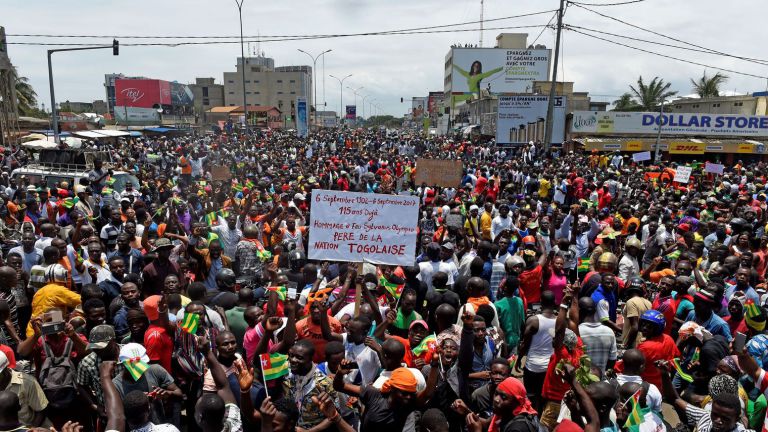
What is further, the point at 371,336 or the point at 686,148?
the point at 686,148

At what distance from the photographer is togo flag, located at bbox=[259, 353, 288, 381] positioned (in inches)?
140

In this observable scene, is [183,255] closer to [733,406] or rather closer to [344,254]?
[344,254]

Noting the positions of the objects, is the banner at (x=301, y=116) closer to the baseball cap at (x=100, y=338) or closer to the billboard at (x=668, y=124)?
the billboard at (x=668, y=124)

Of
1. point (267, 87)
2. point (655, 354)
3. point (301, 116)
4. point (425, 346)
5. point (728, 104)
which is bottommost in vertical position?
point (655, 354)

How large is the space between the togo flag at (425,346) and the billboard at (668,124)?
3053 cm

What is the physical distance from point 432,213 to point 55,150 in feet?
38.9

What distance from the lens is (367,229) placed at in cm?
537

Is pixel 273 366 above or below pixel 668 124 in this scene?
below

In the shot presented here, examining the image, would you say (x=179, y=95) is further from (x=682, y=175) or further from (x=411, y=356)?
(x=411, y=356)

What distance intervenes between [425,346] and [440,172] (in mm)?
9359

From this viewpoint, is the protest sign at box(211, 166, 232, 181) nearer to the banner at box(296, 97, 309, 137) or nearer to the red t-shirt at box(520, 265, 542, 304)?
the red t-shirt at box(520, 265, 542, 304)

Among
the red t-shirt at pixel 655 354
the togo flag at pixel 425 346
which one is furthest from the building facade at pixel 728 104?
the togo flag at pixel 425 346

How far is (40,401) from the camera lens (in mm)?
3428

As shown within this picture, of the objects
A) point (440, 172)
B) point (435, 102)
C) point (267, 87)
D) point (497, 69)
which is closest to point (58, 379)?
point (440, 172)
